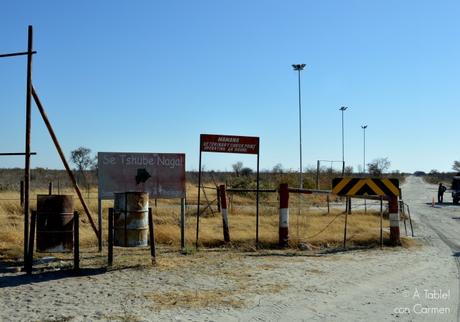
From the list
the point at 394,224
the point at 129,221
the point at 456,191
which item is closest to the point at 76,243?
the point at 129,221

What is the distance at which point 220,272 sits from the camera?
9.94m

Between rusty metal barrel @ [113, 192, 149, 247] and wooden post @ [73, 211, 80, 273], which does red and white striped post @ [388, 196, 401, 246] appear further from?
wooden post @ [73, 211, 80, 273]

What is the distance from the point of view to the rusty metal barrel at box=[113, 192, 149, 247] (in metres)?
10.4

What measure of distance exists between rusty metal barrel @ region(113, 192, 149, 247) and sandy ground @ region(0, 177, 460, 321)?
62 centimetres

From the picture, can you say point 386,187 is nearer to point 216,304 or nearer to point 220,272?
point 220,272

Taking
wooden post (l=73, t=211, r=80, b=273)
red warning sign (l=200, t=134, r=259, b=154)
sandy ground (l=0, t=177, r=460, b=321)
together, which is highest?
red warning sign (l=200, t=134, r=259, b=154)

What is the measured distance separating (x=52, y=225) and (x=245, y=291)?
403 cm

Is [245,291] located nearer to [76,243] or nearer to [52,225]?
[76,243]

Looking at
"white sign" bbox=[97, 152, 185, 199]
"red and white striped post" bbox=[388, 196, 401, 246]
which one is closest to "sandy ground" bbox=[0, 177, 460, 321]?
"red and white striped post" bbox=[388, 196, 401, 246]

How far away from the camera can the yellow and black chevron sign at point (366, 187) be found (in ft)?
45.4

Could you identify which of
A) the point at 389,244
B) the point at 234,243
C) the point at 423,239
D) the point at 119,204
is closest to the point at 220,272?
the point at 119,204

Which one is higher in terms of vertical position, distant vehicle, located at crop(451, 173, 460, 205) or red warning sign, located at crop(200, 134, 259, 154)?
red warning sign, located at crop(200, 134, 259, 154)

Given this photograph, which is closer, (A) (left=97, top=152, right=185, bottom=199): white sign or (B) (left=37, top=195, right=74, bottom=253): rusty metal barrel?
(B) (left=37, top=195, right=74, bottom=253): rusty metal barrel

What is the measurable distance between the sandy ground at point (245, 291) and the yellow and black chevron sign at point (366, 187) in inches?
90.7
